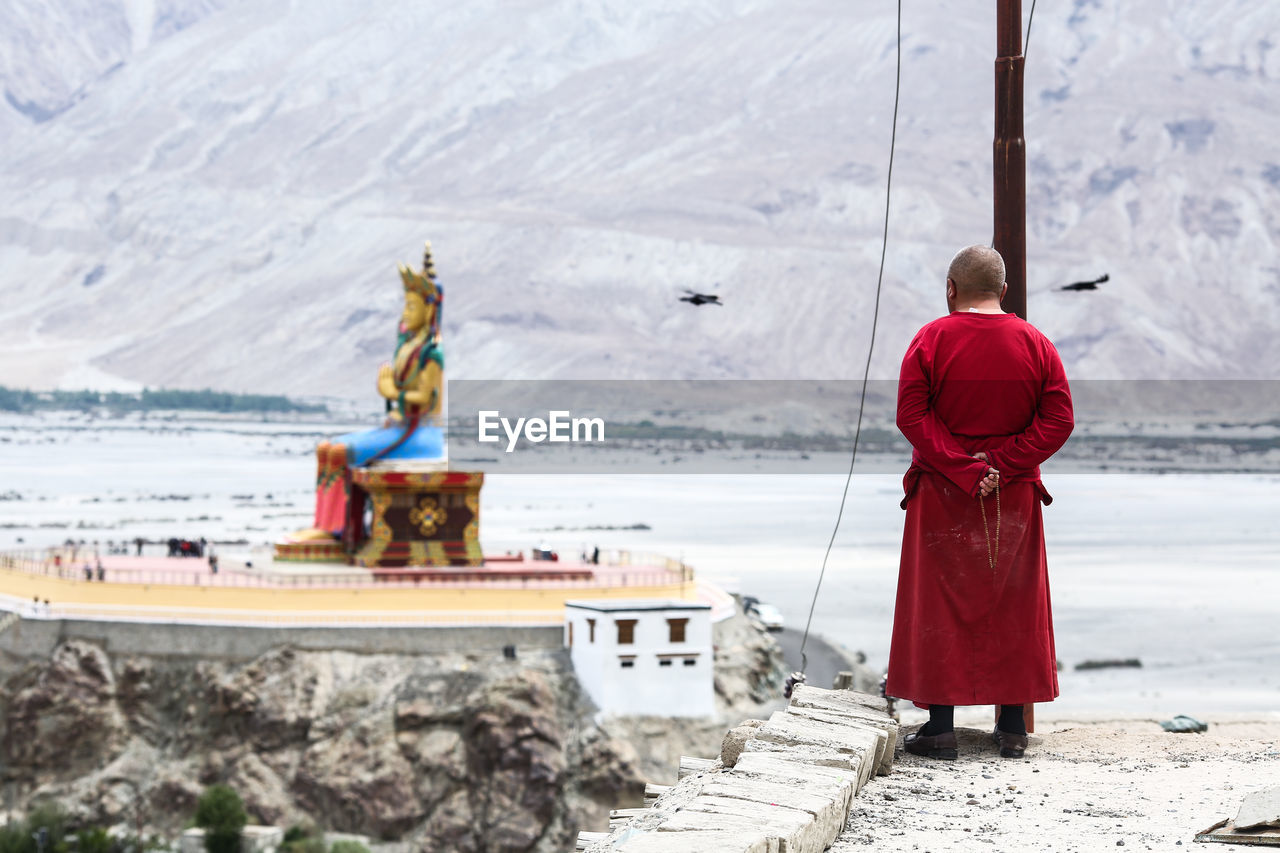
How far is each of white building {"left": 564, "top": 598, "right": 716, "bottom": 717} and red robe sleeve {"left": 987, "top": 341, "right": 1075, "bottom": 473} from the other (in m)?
18.9

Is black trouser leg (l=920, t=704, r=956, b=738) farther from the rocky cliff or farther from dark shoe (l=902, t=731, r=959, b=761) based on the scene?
the rocky cliff

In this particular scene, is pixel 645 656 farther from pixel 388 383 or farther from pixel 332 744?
pixel 388 383

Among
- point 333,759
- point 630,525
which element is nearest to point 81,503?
point 630,525

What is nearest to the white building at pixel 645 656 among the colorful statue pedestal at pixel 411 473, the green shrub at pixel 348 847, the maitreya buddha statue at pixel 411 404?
the colorful statue pedestal at pixel 411 473

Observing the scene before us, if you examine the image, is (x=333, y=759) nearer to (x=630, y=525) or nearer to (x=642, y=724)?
(x=642, y=724)

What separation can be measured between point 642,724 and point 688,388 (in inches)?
5248

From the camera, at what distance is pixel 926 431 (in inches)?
265

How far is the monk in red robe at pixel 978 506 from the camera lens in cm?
674

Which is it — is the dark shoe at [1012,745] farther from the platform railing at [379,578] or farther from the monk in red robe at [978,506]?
the platform railing at [379,578]

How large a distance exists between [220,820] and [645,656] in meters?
6.66

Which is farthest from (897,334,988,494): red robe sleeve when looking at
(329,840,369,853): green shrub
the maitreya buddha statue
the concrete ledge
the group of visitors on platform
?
the group of visitors on platform

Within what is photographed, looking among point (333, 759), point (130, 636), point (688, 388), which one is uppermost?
point (688, 388)

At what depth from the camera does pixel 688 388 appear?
15862 centimetres

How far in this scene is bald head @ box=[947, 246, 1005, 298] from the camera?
271 inches
